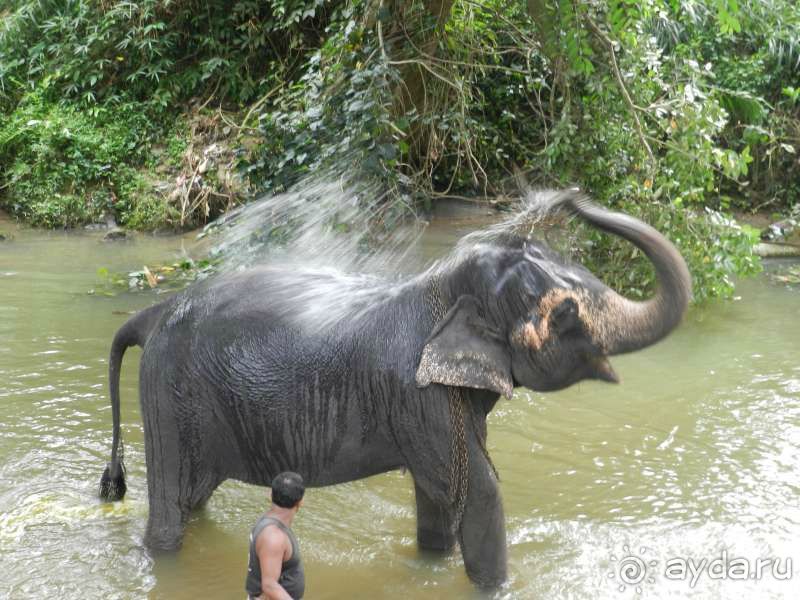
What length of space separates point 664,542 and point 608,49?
4039 millimetres

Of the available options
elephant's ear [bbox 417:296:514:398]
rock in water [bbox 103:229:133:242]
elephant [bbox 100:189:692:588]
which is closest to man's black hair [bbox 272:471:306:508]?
elephant [bbox 100:189:692:588]

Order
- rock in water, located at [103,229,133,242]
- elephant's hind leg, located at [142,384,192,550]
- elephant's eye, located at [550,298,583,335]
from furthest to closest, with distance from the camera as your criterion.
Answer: rock in water, located at [103,229,133,242] < elephant's hind leg, located at [142,384,192,550] < elephant's eye, located at [550,298,583,335]

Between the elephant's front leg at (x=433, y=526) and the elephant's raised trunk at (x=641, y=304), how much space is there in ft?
3.79

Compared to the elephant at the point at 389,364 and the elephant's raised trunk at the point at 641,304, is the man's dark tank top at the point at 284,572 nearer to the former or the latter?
the elephant at the point at 389,364

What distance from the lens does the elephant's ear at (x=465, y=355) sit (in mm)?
3289

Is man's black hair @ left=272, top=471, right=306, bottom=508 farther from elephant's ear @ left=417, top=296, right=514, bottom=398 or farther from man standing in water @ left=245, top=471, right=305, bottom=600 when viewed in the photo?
elephant's ear @ left=417, top=296, right=514, bottom=398

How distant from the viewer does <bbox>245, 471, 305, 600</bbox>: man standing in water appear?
10.3 ft

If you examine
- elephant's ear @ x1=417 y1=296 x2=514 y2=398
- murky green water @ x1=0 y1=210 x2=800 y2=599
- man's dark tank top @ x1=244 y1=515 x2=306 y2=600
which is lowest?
murky green water @ x1=0 y1=210 x2=800 y2=599

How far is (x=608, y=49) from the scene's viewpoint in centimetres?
684

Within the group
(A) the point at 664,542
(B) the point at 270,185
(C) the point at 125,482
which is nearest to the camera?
(A) the point at 664,542

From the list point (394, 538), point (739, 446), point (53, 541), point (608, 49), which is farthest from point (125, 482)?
point (608, 49)

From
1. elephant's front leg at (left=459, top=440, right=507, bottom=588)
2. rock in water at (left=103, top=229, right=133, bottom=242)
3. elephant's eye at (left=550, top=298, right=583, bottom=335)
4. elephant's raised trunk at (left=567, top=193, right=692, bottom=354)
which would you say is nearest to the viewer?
elephant's raised trunk at (left=567, top=193, right=692, bottom=354)

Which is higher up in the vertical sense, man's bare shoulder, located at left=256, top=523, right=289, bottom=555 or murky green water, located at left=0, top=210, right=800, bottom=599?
man's bare shoulder, located at left=256, top=523, right=289, bottom=555

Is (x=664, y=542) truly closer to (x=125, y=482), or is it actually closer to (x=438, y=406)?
(x=438, y=406)
